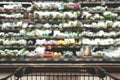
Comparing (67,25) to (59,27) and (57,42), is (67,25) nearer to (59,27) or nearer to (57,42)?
(59,27)

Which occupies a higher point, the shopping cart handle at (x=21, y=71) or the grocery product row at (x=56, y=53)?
the shopping cart handle at (x=21, y=71)

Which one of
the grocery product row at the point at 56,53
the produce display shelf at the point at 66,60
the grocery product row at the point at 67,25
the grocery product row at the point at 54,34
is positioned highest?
the grocery product row at the point at 67,25

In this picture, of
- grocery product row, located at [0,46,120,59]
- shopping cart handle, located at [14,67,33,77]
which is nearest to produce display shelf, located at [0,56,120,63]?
grocery product row, located at [0,46,120,59]

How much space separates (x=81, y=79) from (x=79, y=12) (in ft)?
6.07

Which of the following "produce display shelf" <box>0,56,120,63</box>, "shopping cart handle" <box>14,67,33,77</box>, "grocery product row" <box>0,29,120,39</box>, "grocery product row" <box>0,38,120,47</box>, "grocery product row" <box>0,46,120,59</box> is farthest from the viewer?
"grocery product row" <box>0,29,120,39</box>

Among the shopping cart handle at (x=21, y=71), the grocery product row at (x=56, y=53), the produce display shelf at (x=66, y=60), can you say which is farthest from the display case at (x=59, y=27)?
the shopping cart handle at (x=21, y=71)

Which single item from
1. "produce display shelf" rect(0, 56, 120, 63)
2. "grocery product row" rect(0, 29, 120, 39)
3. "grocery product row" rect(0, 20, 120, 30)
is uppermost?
"grocery product row" rect(0, 20, 120, 30)

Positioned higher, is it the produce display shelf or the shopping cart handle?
the shopping cart handle

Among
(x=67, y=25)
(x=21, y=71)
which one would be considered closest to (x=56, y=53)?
(x=67, y=25)

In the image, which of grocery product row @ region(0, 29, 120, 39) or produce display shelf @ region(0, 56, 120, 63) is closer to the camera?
produce display shelf @ region(0, 56, 120, 63)

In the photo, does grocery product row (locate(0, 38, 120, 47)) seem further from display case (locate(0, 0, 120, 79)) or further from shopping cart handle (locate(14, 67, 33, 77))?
shopping cart handle (locate(14, 67, 33, 77))

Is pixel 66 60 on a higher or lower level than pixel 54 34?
lower

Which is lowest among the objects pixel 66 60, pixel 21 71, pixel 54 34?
pixel 66 60

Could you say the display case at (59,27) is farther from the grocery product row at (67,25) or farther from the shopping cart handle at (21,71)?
the shopping cart handle at (21,71)
